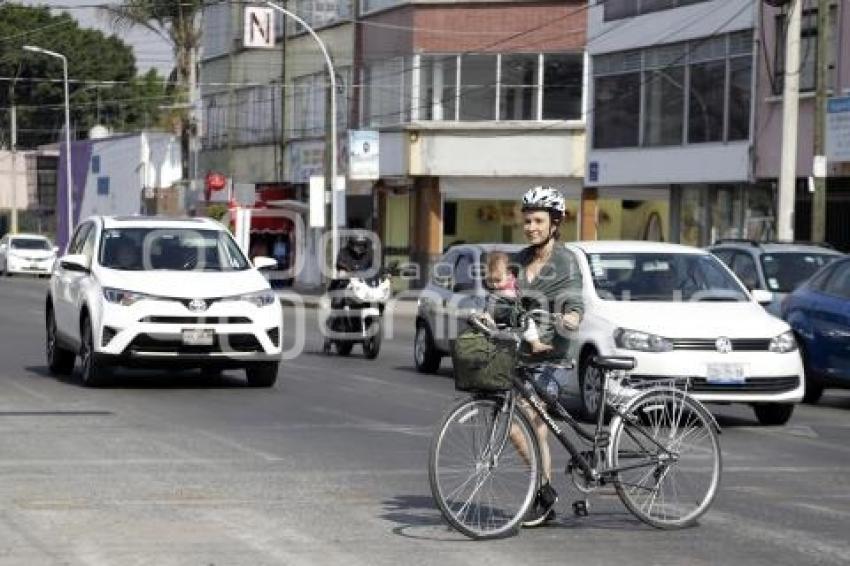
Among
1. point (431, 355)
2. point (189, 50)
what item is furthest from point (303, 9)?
point (431, 355)

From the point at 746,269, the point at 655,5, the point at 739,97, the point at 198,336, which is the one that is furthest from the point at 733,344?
the point at 655,5

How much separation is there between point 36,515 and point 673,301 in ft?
24.6

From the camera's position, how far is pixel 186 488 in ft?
36.2

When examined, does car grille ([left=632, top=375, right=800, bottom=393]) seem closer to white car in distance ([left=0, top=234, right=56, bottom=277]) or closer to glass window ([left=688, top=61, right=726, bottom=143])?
glass window ([left=688, top=61, right=726, bottom=143])

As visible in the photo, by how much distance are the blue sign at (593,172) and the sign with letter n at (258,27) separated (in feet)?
36.0

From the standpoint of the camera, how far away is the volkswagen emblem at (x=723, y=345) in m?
15.2

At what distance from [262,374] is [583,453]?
937cm

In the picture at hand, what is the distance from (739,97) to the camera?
37.9 m

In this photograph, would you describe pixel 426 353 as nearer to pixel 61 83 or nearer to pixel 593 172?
pixel 593 172

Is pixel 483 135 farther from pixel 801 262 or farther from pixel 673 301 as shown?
pixel 673 301

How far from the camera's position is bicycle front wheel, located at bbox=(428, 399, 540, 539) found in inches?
365

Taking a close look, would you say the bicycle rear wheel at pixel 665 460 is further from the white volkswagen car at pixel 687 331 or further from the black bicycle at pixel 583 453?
the white volkswagen car at pixel 687 331

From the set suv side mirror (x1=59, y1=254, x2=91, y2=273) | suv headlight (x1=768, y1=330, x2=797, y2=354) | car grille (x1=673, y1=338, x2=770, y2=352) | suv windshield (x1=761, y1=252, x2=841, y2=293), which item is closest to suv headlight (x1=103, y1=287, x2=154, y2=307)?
suv side mirror (x1=59, y1=254, x2=91, y2=273)

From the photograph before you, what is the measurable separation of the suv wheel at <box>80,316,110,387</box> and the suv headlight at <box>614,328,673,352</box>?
5417mm
